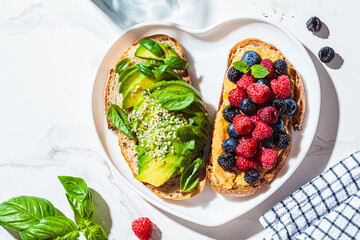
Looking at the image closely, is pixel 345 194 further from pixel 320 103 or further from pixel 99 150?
pixel 99 150

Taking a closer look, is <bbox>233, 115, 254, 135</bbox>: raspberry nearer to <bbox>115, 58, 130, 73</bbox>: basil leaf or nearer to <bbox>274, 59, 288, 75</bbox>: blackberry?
<bbox>274, 59, 288, 75</bbox>: blackberry

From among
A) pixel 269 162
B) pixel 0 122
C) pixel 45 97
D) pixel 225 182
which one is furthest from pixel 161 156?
pixel 0 122

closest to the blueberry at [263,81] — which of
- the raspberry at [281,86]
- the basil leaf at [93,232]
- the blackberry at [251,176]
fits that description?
the raspberry at [281,86]

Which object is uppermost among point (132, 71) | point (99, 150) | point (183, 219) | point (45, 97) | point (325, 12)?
point (325, 12)

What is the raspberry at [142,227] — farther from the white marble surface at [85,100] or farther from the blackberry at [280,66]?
the blackberry at [280,66]

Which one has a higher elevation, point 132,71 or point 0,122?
point 132,71

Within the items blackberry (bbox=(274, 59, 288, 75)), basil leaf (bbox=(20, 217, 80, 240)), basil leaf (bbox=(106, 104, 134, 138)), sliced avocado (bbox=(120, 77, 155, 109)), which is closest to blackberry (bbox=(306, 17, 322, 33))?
blackberry (bbox=(274, 59, 288, 75))
